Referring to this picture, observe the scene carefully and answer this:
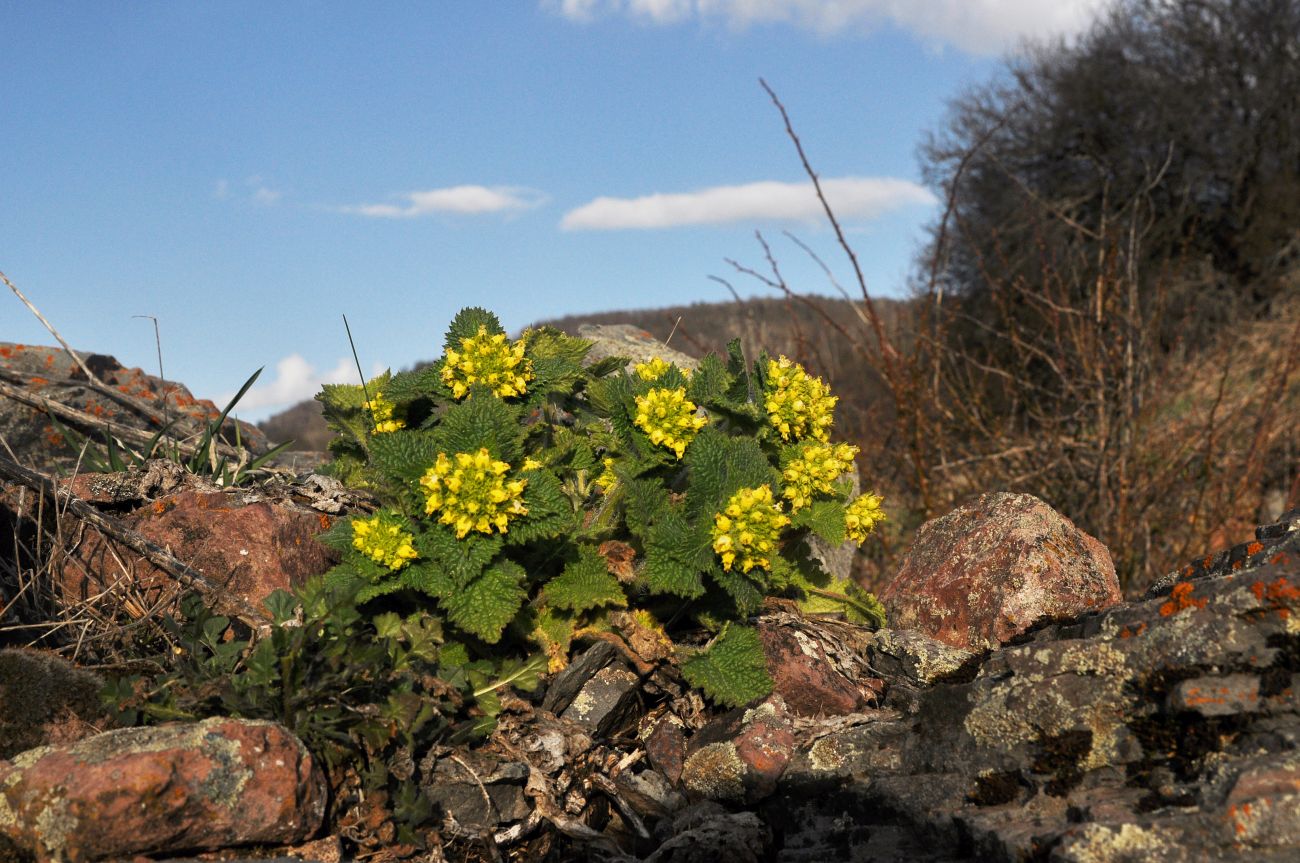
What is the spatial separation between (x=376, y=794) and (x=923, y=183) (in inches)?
644

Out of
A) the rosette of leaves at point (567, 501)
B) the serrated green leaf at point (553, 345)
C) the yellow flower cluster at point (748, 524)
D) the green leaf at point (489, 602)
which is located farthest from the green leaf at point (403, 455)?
the yellow flower cluster at point (748, 524)

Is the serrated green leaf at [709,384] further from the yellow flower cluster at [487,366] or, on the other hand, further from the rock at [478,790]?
the rock at [478,790]

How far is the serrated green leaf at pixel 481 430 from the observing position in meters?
3.07

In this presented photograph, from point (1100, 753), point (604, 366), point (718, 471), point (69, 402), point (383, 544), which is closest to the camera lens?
point (1100, 753)

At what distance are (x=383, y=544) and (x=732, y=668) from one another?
3.58 ft

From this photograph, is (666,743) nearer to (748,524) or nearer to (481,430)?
(748,524)

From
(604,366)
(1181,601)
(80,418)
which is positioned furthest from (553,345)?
(80,418)

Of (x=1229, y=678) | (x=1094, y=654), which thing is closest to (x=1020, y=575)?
(x=1094, y=654)

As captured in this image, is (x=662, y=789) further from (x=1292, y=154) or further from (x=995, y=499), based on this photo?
(x=1292, y=154)

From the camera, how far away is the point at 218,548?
11.8ft

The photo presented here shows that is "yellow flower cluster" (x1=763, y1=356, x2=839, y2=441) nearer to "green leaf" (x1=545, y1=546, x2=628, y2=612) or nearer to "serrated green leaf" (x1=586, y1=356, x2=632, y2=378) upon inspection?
"serrated green leaf" (x1=586, y1=356, x2=632, y2=378)

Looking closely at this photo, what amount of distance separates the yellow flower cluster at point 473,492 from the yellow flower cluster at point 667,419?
54cm

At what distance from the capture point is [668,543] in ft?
10.0

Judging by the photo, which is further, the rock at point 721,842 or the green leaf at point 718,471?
the green leaf at point 718,471
